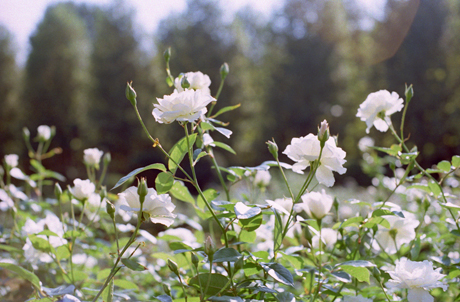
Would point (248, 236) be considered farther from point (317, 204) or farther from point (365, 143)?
point (365, 143)

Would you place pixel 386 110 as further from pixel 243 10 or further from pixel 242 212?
pixel 243 10

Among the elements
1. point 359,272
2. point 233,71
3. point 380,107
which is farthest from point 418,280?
point 233,71

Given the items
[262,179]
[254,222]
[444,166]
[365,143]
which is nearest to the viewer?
[254,222]

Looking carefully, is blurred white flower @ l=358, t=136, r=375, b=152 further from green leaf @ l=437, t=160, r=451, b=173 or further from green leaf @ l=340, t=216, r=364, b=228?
green leaf @ l=340, t=216, r=364, b=228

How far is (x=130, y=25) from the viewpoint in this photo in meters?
9.55

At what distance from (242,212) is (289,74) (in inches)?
352

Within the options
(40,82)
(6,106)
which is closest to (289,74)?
(40,82)

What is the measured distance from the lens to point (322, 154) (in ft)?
2.04

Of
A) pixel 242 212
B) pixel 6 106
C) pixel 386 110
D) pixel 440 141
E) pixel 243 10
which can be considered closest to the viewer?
pixel 242 212

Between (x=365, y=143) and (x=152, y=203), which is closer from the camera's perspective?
(x=152, y=203)

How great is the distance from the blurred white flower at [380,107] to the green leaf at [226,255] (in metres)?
0.52

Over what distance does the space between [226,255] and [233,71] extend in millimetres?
8242

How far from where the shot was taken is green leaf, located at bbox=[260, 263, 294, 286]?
55 centimetres

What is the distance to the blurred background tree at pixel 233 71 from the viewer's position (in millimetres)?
8055
